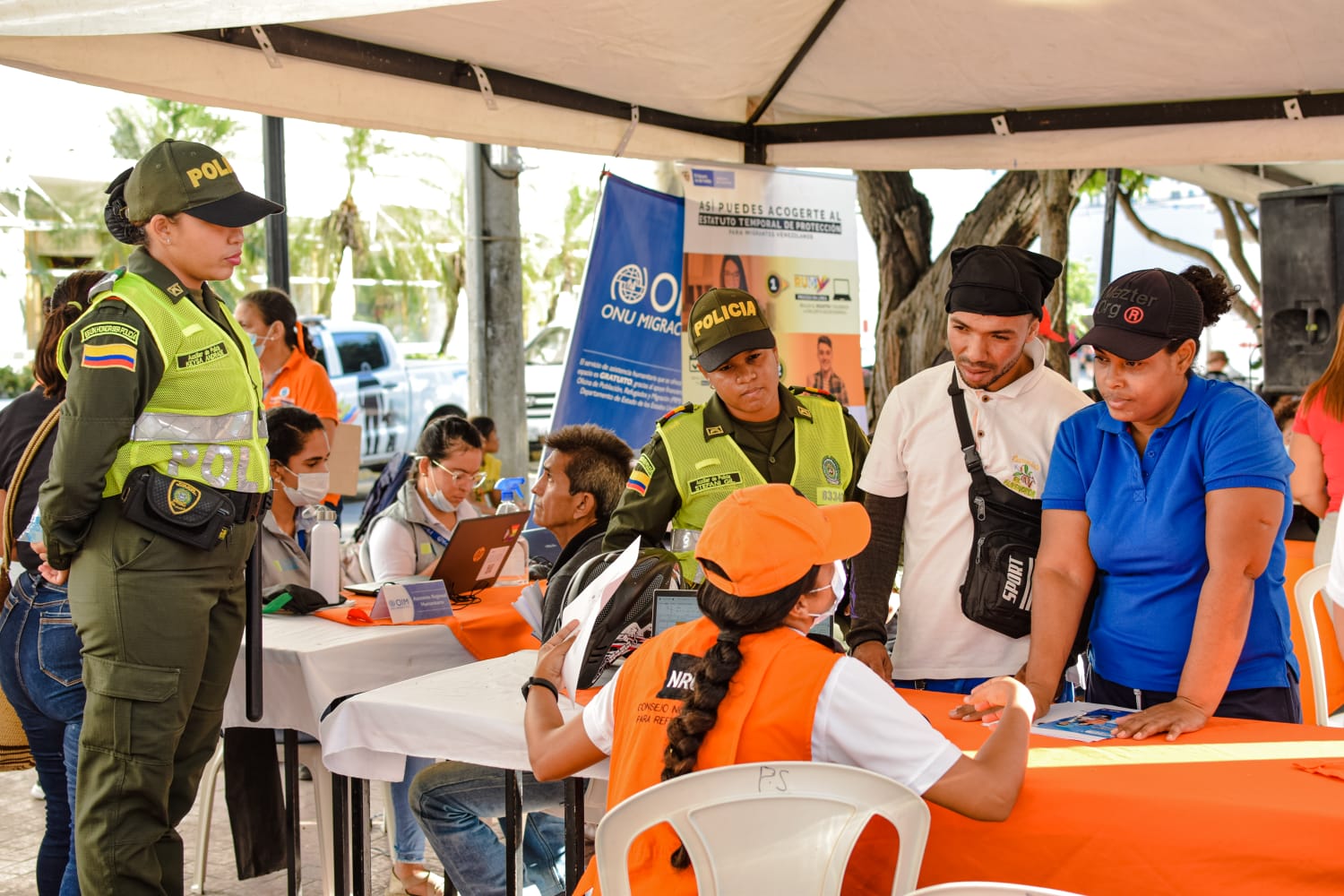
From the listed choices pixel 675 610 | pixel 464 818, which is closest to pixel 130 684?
pixel 464 818

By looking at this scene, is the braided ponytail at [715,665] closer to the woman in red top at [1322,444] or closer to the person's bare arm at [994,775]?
the person's bare arm at [994,775]

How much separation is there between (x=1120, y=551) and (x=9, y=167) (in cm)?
1728

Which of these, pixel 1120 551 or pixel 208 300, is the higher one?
pixel 208 300

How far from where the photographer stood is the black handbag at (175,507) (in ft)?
9.21

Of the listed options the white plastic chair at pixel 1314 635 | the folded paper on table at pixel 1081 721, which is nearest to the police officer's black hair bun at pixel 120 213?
the folded paper on table at pixel 1081 721

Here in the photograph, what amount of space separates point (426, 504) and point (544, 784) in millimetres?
2008

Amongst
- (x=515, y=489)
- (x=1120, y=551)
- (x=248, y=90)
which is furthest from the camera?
(x=515, y=489)

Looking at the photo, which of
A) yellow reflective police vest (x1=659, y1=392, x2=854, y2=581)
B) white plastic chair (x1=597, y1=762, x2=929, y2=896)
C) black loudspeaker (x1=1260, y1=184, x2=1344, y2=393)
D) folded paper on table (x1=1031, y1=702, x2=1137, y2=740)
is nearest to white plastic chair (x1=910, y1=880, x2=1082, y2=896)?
white plastic chair (x1=597, y1=762, x2=929, y2=896)

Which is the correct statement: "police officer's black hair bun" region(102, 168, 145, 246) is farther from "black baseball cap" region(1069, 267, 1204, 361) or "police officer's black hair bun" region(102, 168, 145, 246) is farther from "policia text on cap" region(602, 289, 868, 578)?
"black baseball cap" region(1069, 267, 1204, 361)

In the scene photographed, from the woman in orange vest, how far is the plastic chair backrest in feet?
5.28

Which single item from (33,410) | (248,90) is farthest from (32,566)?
(248,90)

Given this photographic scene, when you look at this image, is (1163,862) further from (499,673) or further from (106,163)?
(106,163)

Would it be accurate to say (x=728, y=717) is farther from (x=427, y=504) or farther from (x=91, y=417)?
(x=427, y=504)

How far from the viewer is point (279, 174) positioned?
706cm
